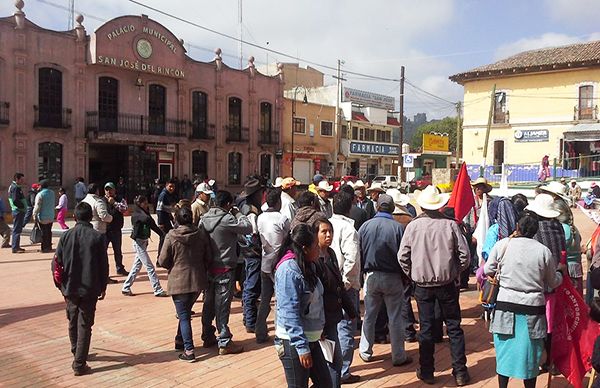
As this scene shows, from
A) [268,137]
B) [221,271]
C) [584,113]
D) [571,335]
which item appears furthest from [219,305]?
[584,113]

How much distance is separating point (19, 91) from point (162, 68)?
737cm

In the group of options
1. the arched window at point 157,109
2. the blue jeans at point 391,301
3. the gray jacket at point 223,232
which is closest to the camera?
the blue jeans at point 391,301

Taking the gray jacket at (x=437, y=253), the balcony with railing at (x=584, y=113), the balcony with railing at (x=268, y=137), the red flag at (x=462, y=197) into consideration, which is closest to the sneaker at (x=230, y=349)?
the gray jacket at (x=437, y=253)

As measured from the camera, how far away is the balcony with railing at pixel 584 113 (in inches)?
1267

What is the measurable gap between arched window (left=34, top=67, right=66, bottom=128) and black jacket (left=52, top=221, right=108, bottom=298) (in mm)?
20158

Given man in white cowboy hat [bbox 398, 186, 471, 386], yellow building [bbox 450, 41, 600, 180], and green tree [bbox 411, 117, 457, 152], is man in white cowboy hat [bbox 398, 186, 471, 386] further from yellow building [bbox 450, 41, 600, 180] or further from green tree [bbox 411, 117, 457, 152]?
green tree [bbox 411, 117, 457, 152]

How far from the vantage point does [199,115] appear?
30.0m

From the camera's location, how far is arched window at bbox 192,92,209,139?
29641 millimetres

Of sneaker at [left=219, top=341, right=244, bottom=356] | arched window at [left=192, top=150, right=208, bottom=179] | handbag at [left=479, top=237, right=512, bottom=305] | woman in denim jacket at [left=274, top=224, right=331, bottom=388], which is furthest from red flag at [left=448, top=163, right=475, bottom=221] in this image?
arched window at [left=192, top=150, right=208, bottom=179]

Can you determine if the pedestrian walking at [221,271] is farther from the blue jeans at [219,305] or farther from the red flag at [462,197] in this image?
A: the red flag at [462,197]

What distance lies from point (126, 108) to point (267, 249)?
2288 centimetres

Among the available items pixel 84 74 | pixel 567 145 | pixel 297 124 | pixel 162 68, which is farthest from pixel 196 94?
pixel 567 145

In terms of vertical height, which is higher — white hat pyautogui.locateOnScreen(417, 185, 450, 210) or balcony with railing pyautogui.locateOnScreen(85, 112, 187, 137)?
balcony with railing pyautogui.locateOnScreen(85, 112, 187, 137)

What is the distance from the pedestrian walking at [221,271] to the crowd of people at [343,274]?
1 centimetres
